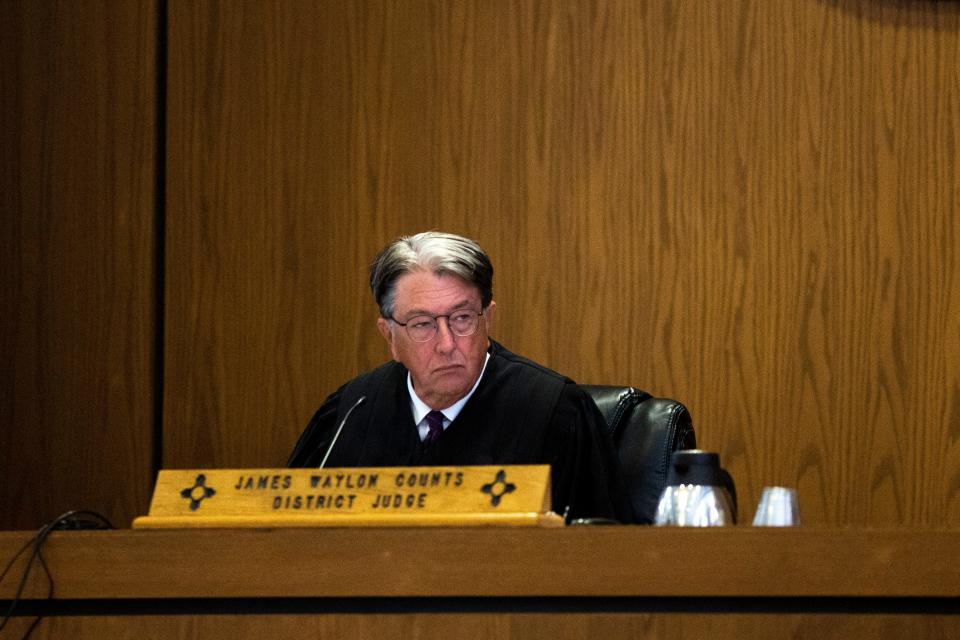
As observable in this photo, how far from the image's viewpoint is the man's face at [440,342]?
2.66 m

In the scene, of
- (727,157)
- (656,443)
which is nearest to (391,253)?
(656,443)

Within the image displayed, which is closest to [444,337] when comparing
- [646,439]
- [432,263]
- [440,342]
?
[440,342]

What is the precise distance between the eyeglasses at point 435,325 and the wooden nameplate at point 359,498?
899 mm

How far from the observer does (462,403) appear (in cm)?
274

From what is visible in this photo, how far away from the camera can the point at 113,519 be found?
355 cm

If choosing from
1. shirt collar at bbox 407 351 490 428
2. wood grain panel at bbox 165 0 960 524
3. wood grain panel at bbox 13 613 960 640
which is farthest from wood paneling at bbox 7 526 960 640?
wood grain panel at bbox 165 0 960 524

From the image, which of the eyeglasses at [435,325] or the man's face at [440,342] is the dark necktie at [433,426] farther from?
the eyeglasses at [435,325]

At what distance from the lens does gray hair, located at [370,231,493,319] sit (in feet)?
8.78

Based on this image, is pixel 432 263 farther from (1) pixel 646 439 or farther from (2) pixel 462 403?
(1) pixel 646 439

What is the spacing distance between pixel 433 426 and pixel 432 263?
32 centimetres

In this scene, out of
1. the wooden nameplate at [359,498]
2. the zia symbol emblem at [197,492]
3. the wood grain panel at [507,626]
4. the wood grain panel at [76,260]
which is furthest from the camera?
the wood grain panel at [76,260]

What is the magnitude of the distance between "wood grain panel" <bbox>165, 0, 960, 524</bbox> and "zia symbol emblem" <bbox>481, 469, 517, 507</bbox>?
1764 mm

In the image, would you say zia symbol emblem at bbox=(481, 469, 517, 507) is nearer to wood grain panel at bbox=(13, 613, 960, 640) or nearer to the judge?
wood grain panel at bbox=(13, 613, 960, 640)

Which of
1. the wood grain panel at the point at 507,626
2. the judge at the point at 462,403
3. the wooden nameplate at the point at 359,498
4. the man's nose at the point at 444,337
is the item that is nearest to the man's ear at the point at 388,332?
the judge at the point at 462,403
